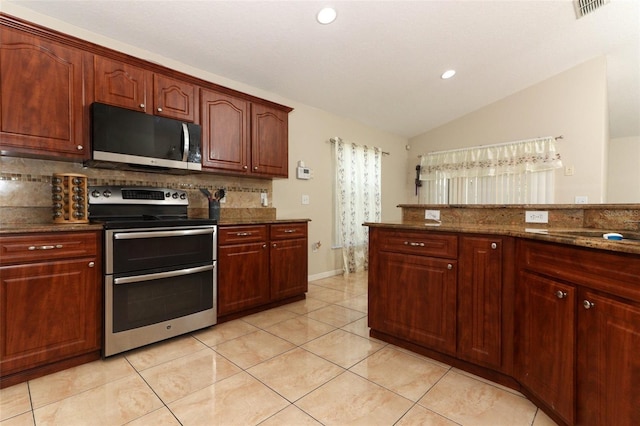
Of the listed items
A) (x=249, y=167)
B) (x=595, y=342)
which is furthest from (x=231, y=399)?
(x=249, y=167)

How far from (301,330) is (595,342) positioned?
1903 mm

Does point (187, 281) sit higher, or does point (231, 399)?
point (187, 281)

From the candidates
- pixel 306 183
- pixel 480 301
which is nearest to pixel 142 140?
pixel 306 183

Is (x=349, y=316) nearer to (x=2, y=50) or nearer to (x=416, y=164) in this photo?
(x=2, y=50)

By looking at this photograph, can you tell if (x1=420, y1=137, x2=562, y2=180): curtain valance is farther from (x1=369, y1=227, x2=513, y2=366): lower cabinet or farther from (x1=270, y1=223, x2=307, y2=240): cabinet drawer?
(x1=369, y1=227, x2=513, y2=366): lower cabinet

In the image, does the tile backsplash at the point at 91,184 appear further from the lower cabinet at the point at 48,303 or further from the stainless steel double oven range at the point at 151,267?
the lower cabinet at the point at 48,303

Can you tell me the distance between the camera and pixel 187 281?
7.72ft

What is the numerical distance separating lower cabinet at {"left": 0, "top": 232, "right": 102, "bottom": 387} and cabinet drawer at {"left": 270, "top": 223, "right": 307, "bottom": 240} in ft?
4.79

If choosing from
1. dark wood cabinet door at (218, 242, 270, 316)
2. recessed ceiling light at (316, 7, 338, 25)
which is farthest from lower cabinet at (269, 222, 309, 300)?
recessed ceiling light at (316, 7, 338, 25)

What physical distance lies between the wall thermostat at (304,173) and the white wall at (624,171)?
507 centimetres

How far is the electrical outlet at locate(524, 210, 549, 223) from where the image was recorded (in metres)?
1.98

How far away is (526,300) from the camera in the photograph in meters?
1.59

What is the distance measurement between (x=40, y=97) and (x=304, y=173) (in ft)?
8.52

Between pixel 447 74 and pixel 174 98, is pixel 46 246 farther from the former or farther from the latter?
pixel 447 74
